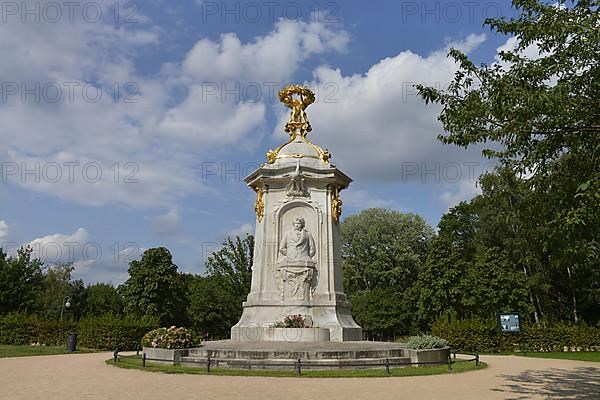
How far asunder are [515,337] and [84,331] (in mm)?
23972

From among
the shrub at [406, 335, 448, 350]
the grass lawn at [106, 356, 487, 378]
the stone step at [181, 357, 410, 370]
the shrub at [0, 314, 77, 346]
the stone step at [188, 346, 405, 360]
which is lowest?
the grass lawn at [106, 356, 487, 378]

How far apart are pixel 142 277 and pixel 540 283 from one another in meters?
31.6

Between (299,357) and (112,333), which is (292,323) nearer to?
(299,357)

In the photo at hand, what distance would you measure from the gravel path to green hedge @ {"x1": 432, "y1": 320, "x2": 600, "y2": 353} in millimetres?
12252

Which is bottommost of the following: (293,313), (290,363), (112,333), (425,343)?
(290,363)

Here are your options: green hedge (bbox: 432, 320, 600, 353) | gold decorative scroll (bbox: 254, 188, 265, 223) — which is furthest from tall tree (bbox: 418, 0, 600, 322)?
green hedge (bbox: 432, 320, 600, 353)

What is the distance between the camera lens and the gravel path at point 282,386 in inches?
418

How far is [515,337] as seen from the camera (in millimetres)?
28328

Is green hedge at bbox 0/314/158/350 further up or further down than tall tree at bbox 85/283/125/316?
further down

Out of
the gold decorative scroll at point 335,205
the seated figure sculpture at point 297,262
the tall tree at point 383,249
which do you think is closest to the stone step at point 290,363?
the seated figure sculpture at point 297,262

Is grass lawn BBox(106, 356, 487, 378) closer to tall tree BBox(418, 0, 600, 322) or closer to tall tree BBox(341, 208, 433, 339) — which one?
tall tree BBox(418, 0, 600, 322)

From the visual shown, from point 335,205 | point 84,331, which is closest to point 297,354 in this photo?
point 335,205

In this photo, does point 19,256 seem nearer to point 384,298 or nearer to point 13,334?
point 13,334

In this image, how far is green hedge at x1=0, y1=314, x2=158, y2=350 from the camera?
27.8 metres
